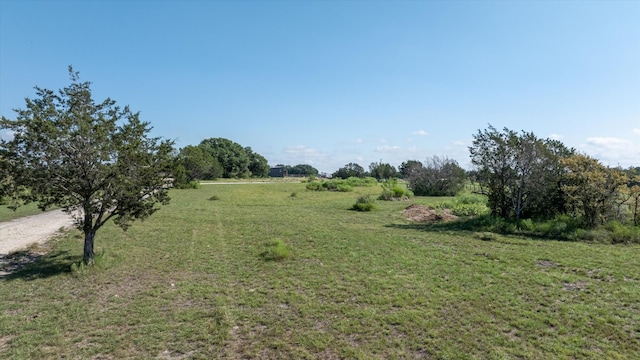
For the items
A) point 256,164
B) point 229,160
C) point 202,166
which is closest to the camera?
point 202,166

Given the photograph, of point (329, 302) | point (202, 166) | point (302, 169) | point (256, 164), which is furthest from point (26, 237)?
point (302, 169)

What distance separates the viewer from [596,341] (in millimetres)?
4375

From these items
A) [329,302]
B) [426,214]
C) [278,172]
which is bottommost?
[329,302]

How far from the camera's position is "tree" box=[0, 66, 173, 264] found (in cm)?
667

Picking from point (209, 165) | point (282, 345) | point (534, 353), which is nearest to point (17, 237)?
point (282, 345)

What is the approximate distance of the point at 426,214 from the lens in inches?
651

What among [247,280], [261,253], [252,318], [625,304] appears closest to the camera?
[252,318]

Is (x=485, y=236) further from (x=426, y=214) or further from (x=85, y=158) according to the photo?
(x=85, y=158)

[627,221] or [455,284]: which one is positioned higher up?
[627,221]

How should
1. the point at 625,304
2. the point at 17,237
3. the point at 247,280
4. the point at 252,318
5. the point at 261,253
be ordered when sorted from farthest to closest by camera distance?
the point at 17,237 < the point at 261,253 < the point at 247,280 < the point at 625,304 < the point at 252,318

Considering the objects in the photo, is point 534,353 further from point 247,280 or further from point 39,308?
point 39,308

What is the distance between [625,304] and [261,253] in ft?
23.7

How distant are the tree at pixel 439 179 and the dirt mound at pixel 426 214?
15.3m

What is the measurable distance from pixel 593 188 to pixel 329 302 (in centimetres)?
1067
